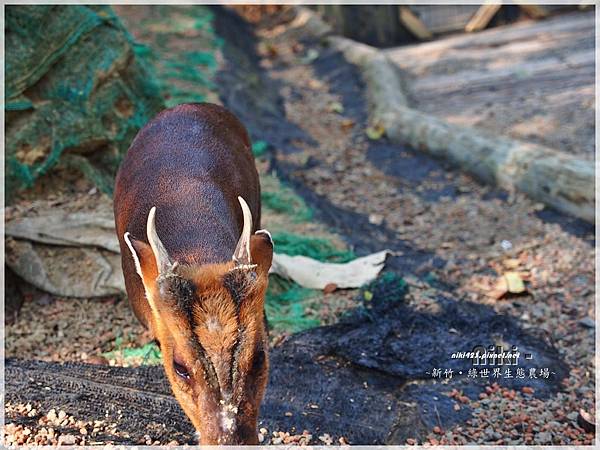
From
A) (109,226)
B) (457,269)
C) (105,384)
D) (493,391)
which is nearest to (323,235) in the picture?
(457,269)

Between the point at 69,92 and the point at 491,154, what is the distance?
3.82 metres

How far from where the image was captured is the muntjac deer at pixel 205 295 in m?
2.91

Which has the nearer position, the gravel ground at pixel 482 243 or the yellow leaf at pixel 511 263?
the gravel ground at pixel 482 243

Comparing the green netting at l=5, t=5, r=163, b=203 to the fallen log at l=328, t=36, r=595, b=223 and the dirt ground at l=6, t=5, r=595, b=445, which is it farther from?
the fallen log at l=328, t=36, r=595, b=223

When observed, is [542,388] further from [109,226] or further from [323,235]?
[109,226]

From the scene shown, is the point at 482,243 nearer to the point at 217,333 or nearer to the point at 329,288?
the point at 329,288

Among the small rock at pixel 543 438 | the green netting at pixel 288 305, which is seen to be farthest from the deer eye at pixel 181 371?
the small rock at pixel 543 438

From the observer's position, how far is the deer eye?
3021 mm

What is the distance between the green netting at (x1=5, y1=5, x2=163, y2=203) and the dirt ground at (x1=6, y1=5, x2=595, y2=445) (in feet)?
3.58

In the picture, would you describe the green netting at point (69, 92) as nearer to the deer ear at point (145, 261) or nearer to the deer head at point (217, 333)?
the deer ear at point (145, 261)

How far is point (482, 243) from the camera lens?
6.29 meters

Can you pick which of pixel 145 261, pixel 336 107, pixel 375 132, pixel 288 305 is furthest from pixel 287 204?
pixel 336 107

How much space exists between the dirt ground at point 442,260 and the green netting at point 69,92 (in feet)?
3.58

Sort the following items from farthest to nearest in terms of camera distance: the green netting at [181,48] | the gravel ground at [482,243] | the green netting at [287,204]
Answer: the green netting at [181,48]
the green netting at [287,204]
the gravel ground at [482,243]
